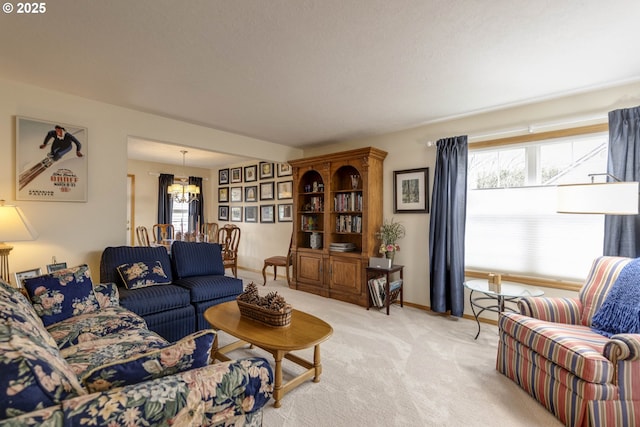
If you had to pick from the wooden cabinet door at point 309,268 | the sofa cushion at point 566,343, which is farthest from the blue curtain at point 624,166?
the wooden cabinet door at point 309,268

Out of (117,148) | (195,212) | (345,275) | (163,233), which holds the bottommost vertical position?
(345,275)

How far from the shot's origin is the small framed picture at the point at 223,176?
737 cm

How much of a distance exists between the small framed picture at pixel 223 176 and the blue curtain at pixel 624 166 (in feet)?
22.2

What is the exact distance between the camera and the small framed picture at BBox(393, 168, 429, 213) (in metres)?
4.03

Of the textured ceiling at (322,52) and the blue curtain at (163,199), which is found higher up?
the textured ceiling at (322,52)

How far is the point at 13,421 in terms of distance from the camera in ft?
2.33

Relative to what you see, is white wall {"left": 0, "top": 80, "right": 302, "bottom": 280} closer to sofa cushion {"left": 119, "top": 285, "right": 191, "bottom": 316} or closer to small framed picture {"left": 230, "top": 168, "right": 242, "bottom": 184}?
sofa cushion {"left": 119, "top": 285, "right": 191, "bottom": 316}

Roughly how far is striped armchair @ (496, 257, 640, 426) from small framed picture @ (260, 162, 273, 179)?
488 cm

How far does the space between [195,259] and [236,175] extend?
3.88 metres

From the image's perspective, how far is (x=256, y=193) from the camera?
6578 mm

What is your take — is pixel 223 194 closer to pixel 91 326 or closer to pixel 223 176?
pixel 223 176

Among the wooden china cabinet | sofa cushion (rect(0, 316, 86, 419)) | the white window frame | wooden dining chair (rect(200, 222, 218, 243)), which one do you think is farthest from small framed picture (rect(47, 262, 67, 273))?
the white window frame

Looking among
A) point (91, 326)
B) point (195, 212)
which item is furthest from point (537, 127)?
point (195, 212)

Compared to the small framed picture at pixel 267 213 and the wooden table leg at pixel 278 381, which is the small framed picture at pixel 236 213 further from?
the wooden table leg at pixel 278 381
